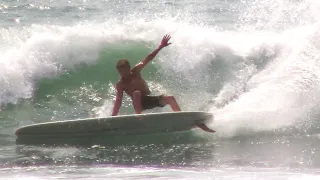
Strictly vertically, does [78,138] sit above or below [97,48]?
below

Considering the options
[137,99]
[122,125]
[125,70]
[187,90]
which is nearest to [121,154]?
[122,125]

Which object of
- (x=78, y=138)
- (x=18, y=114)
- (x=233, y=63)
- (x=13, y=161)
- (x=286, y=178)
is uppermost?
(x=233, y=63)

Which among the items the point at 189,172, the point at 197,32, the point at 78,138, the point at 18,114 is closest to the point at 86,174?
the point at 189,172

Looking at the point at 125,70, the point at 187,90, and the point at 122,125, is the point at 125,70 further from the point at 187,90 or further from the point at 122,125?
the point at 187,90

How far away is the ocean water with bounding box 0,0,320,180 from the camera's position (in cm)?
584

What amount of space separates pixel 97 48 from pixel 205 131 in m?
4.54

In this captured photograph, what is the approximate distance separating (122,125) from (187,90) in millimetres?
2936

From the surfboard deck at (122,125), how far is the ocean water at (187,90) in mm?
238

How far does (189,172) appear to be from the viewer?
5.36 metres

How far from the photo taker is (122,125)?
270 inches

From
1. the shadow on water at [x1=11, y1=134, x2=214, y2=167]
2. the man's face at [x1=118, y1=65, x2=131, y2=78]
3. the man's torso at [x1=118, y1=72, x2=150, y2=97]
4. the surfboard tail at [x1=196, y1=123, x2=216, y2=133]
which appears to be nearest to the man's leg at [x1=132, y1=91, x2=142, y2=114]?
the man's torso at [x1=118, y1=72, x2=150, y2=97]

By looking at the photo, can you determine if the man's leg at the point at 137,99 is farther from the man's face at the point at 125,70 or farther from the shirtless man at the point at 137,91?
the man's face at the point at 125,70

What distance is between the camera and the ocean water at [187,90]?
5.84 meters

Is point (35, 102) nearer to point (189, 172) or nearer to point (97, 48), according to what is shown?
point (97, 48)
